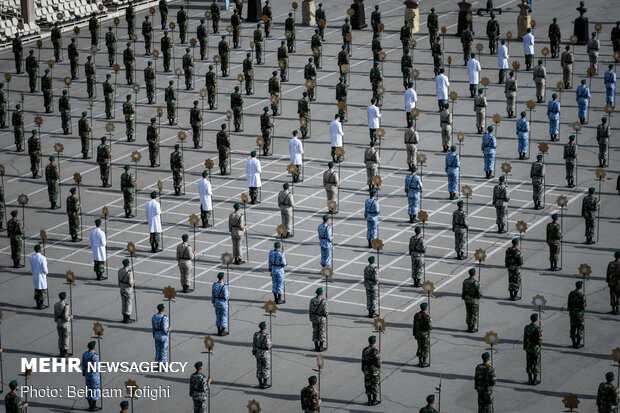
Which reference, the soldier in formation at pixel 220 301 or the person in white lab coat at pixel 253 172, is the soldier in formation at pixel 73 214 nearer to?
the person in white lab coat at pixel 253 172

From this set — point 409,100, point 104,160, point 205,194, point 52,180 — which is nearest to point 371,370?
point 205,194

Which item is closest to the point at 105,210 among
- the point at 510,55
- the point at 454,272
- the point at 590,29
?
the point at 454,272

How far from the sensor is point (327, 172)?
39.7 meters

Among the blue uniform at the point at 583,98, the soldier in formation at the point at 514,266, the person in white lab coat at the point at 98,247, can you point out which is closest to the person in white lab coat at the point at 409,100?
the blue uniform at the point at 583,98

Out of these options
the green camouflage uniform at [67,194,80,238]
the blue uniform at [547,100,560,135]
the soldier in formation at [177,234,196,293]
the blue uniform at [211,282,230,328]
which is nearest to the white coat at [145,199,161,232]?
the green camouflage uniform at [67,194,80,238]

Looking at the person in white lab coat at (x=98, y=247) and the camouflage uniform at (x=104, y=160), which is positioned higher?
the camouflage uniform at (x=104, y=160)

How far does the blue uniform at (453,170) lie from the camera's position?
132 ft

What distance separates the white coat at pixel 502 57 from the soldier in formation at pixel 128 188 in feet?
58.7

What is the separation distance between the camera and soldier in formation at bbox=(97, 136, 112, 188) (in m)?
42.1

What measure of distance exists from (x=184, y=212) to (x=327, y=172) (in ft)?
15.6

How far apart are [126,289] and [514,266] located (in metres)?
9.97

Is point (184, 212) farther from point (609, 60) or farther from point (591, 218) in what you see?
point (609, 60)

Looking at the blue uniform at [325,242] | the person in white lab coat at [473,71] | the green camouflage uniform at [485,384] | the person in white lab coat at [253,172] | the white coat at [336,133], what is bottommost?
the green camouflage uniform at [485,384]

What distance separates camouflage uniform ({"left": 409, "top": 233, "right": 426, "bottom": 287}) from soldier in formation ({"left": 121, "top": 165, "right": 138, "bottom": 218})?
9.53m
